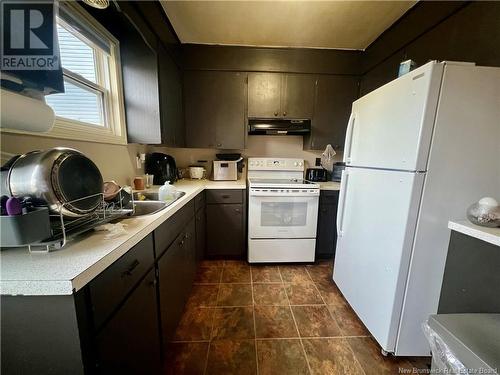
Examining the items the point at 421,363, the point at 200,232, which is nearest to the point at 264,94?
the point at 200,232

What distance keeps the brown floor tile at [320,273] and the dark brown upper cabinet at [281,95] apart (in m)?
1.79

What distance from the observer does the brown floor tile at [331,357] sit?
1226mm

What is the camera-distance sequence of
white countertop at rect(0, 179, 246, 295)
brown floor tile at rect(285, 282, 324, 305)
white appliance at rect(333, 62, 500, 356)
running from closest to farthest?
white countertop at rect(0, 179, 246, 295) < white appliance at rect(333, 62, 500, 356) < brown floor tile at rect(285, 282, 324, 305)

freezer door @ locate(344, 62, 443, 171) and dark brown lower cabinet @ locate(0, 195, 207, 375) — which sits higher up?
freezer door @ locate(344, 62, 443, 171)

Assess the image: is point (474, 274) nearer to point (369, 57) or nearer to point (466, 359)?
point (466, 359)

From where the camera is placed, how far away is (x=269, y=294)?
1872 mm

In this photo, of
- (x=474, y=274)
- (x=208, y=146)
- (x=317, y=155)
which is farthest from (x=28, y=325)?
(x=317, y=155)

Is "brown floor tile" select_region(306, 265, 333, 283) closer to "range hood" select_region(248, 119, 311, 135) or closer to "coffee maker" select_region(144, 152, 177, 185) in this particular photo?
"range hood" select_region(248, 119, 311, 135)

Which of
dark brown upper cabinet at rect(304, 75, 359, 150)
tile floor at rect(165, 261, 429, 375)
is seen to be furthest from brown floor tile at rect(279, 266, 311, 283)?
dark brown upper cabinet at rect(304, 75, 359, 150)

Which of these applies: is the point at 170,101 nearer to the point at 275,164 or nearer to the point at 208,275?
the point at 275,164

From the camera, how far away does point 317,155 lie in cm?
285

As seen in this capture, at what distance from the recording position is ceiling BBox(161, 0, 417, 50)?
5.52ft

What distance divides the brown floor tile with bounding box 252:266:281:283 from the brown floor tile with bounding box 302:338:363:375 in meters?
0.70

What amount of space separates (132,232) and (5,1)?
90 cm
